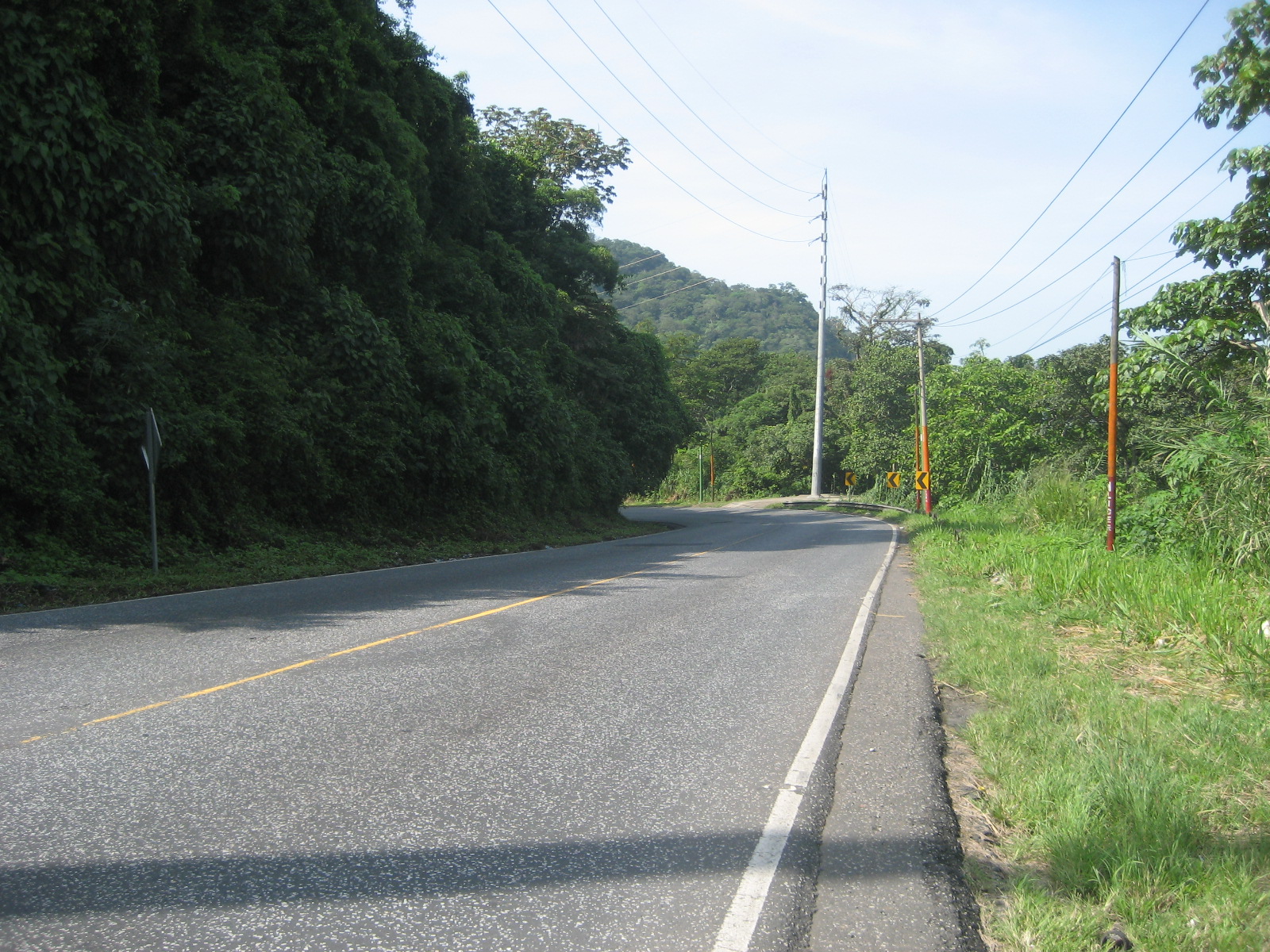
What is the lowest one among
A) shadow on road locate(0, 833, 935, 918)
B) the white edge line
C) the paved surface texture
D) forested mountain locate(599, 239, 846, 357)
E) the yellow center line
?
the paved surface texture

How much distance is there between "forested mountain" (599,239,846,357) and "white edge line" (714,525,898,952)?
13532 centimetres

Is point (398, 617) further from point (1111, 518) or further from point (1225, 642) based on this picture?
point (1111, 518)

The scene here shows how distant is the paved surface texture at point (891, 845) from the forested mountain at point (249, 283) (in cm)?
1221

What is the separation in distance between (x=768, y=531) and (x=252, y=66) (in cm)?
1911

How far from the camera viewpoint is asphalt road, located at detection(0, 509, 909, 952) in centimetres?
346

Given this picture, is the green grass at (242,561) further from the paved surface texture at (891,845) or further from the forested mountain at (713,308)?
the forested mountain at (713,308)

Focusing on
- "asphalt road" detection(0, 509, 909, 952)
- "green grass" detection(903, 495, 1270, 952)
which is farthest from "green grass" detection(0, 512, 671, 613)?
"green grass" detection(903, 495, 1270, 952)

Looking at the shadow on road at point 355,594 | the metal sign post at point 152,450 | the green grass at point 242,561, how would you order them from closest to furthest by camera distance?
the shadow on road at point 355,594 → the green grass at point 242,561 → the metal sign post at point 152,450

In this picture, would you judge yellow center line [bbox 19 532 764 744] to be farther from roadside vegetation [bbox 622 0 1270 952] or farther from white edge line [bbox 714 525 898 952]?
roadside vegetation [bbox 622 0 1270 952]

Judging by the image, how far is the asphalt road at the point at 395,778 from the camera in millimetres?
3459

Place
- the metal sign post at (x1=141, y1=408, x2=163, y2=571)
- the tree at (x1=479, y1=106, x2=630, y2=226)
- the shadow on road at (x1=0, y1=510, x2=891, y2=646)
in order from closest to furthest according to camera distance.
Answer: the shadow on road at (x1=0, y1=510, x2=891, y2=646)
the metal sign post at (x1=141, y1=408, x2=163, y2=571)
the tree at (x1=479, y1=106, x2=630, y2=226)

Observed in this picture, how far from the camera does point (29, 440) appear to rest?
13133 millimetres

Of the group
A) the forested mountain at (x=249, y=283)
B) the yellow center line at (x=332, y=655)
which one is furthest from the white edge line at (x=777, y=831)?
the forested mountain at (x=249, y=283)

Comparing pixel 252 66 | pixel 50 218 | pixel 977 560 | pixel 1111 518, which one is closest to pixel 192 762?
pixel 50 218
